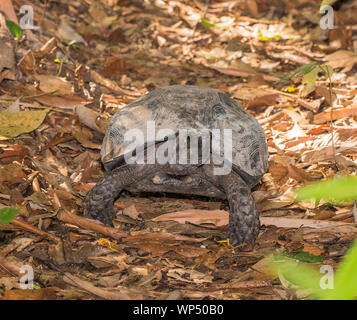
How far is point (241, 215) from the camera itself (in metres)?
3.85

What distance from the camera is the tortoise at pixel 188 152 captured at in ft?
12.9

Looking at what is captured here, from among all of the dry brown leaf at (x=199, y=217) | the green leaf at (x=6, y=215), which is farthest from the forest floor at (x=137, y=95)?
the green leaf at (x=6, y=215)

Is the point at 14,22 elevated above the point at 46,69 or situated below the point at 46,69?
above

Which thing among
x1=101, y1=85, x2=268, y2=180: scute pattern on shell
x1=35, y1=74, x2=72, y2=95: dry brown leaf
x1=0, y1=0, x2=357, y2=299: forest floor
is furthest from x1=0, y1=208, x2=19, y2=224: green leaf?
x1=35, y1=74, x2=72, y2=95: dry brown leaf

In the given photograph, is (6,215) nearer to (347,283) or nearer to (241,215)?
(241,215)

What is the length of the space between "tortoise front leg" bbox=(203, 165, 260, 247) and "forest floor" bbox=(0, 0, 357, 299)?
0.11 metres

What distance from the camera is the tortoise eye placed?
13.4 ft

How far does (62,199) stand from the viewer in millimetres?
4242

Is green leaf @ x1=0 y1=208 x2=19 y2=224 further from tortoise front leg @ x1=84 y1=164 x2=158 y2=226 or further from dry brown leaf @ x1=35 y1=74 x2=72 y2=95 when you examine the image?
dry brown leaf @ x1=35 y1=74 x2=72 y2=95

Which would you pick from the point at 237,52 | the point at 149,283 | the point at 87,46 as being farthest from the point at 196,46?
the point at 149,283

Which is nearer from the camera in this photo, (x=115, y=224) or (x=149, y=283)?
(x=149, y=283)

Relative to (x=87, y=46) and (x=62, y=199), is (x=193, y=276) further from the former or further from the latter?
(x=87, y=46)

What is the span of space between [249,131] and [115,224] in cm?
132

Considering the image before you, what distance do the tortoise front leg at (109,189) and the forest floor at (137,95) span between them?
0.46 ft
